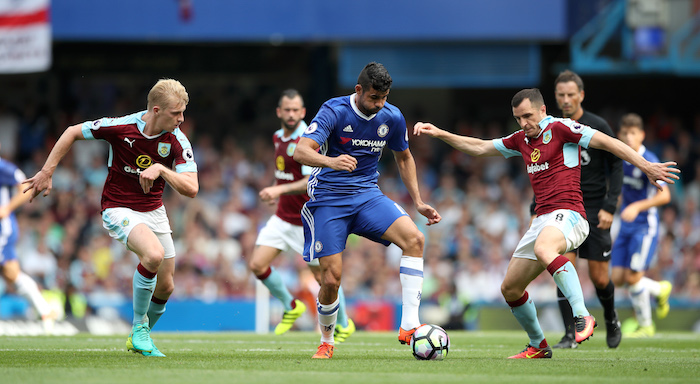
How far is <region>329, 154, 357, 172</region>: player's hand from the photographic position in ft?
22.3

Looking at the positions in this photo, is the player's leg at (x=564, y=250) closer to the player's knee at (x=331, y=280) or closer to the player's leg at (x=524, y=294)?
the player's leg at (x=524, y=294)

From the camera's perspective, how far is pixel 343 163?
680 cm

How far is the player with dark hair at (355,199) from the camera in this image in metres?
7.14

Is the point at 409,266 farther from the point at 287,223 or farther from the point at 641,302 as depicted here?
the point at 641,302

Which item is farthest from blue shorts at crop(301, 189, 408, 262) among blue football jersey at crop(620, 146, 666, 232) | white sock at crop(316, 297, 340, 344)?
blue football jersey at crop(620, 146, 666, 232)

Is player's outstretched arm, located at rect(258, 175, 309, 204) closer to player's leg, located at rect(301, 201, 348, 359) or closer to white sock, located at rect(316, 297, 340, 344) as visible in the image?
player's leg, located at rect(301, 201, 348, 359)

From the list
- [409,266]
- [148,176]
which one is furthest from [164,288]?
[409,266]

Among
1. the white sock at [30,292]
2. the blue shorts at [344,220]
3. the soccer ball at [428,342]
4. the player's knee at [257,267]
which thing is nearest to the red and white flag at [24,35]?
the white sock at [30,292]

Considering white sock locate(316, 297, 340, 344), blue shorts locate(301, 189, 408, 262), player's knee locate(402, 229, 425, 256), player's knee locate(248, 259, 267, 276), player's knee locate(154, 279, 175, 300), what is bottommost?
white sock locate(316, 297, 340, 344)

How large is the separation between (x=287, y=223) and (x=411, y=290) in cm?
333

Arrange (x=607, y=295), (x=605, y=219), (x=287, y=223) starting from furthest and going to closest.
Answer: (x=287, y=223) < (x=607, y=295) < (x=605, y=219)

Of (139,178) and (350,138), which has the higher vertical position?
(350,138)

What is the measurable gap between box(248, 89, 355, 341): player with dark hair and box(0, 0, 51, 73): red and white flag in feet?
24.7

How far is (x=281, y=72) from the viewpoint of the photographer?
805 inches
